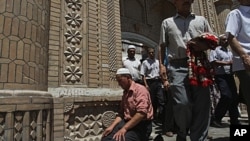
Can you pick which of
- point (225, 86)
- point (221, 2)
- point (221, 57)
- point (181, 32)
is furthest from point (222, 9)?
point (181, 32)

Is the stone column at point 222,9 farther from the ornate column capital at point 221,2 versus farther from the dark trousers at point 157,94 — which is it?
the dark trousers at point 157,94

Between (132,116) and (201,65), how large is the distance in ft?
3.24

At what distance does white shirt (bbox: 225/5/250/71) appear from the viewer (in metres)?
2.58

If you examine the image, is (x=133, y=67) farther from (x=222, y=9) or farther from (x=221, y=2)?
(x=221, y=2)

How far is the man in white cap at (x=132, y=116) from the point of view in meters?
2.81

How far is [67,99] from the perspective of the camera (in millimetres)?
3730

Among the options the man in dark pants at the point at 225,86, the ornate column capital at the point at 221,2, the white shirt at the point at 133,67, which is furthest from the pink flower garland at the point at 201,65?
the ornate column capital at the point at 221,2

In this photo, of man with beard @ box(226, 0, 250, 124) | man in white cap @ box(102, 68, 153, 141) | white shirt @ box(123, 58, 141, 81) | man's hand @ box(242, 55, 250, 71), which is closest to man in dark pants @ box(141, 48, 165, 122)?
white shirt @ box(123, 58, 141, 81)

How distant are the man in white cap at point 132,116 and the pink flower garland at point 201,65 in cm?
63

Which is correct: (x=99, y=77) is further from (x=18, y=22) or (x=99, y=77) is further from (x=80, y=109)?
(x=18, y=22)

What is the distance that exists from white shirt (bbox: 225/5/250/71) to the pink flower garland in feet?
0.66

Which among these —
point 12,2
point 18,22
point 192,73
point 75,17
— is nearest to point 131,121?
point 192,73

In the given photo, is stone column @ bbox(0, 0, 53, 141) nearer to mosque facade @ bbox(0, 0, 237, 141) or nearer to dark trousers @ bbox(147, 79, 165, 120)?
mosque facade @ bbox(0, 0, 237, 141)

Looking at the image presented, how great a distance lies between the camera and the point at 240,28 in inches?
104
